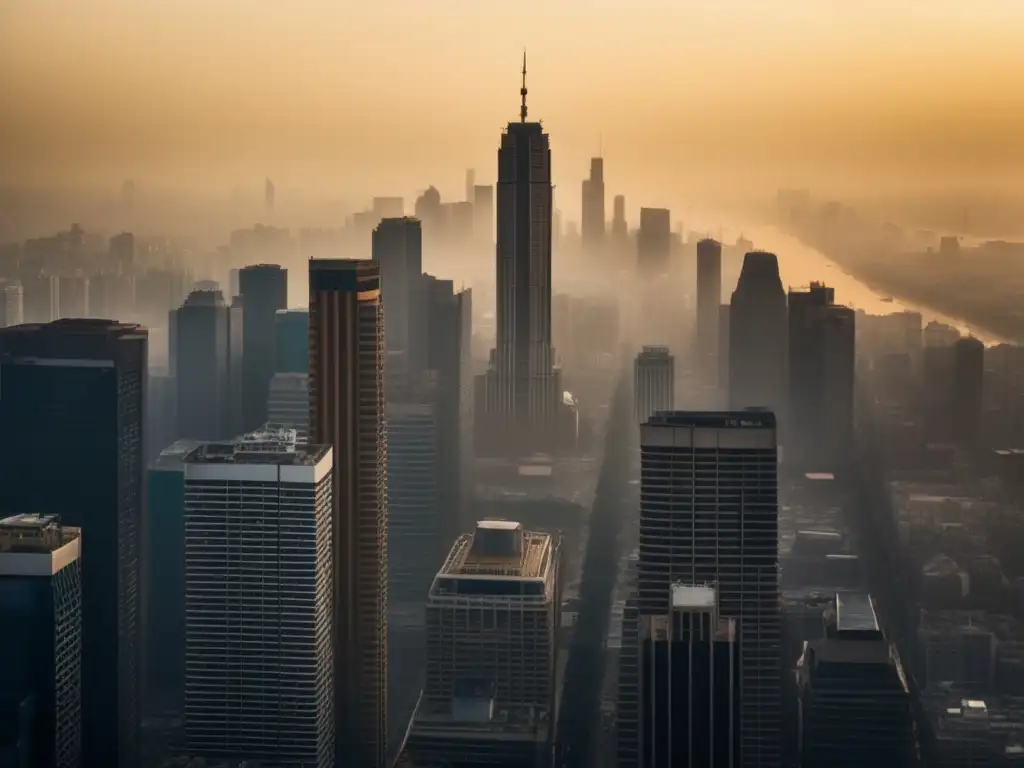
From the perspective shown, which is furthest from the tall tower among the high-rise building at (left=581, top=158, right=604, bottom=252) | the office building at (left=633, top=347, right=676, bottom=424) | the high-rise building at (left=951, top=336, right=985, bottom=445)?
the high-rise building at (left=951, top=336, right=985, bottom=445)

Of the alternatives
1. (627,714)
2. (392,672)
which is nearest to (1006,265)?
(627,714)

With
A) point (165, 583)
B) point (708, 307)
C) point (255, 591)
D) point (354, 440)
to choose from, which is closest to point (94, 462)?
point (165, 583)

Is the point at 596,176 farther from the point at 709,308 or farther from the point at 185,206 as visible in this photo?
the point at 185,206

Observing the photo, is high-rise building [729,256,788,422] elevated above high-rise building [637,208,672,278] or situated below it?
below

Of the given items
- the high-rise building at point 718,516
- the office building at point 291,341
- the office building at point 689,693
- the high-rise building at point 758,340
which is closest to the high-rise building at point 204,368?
the office building at point 291,341

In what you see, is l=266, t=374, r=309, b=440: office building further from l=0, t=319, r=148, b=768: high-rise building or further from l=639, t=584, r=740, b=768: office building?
l=639, t=584, r=740, b=768: office building

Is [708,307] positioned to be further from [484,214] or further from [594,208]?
[484,214]

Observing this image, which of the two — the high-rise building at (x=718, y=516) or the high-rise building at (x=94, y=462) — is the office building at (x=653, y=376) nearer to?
the high-rise building at (x=718, y=516)
